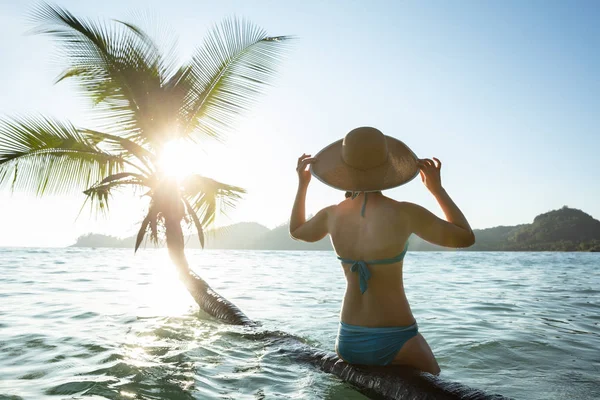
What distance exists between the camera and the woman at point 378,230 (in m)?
2.59

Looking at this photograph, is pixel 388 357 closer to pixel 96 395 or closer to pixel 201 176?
pixel 96 395

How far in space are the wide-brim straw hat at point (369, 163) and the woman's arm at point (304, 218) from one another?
257 millimetres

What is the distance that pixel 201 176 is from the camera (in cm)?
894

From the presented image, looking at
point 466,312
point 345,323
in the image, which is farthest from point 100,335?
point 466,312

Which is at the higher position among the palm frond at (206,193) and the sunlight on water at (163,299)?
the palm frond at (206,193)

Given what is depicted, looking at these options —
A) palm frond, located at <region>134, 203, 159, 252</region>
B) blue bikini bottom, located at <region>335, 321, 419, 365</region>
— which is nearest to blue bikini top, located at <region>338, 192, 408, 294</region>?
blue bikini bottom, located at <region>335, 321, 419, 365</region>

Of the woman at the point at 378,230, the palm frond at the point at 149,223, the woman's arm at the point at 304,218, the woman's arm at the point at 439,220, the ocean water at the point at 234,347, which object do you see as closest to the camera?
the woman's arm at the point at 439,220

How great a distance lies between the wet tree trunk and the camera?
250 inches

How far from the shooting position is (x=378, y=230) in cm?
268

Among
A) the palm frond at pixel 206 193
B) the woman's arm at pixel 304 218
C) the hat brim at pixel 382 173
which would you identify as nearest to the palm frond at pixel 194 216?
the palm frond at pixel 206 193

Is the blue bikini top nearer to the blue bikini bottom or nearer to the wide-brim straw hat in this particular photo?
the wide-brim straw hat

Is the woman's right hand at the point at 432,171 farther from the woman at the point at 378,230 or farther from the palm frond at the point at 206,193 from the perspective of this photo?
the palm frond at the point at 206,193

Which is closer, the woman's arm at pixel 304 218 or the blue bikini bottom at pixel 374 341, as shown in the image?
the blue bikini bottom at pixel 374 341

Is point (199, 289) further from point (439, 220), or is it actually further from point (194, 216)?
point (439, 220)
